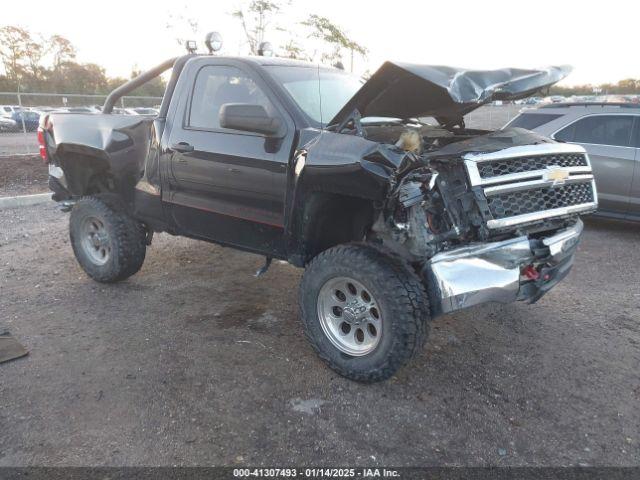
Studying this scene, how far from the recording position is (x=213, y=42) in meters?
4.53

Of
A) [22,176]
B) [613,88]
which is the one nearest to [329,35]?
[22,176]

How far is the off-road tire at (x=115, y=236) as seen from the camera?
4.62m

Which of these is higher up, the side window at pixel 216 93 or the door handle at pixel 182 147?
the side window at pixel 216 93

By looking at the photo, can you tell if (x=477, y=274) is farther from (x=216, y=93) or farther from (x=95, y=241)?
(x=95, y=241)

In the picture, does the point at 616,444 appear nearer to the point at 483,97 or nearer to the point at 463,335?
the point at 463,335

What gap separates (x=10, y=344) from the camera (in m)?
3.69

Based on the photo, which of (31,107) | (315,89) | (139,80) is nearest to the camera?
(315,89)

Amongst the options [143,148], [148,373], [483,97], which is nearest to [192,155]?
[143,148]

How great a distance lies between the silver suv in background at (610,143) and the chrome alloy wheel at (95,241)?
5055mm

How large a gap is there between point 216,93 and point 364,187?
172 centimetres

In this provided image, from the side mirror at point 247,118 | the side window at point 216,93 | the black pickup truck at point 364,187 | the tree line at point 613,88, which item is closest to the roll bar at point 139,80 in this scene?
the black pickup truck at point 364,187

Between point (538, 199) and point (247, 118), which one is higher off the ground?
point (247, 118)

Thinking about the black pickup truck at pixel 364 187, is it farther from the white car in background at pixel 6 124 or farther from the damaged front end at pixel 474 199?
the white car in background at pixel 6 124

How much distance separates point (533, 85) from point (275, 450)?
2682 mm
